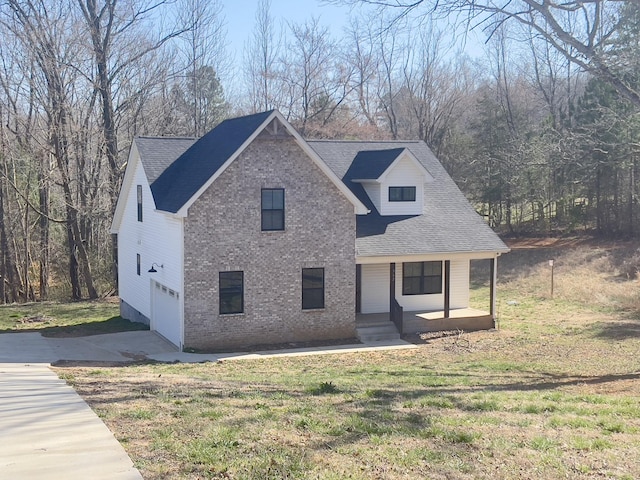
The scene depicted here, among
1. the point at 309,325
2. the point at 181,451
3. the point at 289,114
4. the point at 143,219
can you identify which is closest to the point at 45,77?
the point at 143,219

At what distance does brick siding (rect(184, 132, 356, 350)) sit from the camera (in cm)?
2088

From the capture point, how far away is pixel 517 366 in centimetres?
1823

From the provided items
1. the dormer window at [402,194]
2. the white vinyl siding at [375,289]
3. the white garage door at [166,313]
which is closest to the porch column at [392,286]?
the white vinyl siding at [375,289]

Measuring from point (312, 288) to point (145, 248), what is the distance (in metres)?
6.24

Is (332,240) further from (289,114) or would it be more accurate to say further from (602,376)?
(289,114)

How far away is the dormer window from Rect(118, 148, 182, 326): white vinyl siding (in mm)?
7962

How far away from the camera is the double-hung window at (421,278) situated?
25422 millimetres

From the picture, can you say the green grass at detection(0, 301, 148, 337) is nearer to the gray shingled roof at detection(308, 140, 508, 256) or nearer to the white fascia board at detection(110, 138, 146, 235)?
the white fascia board at detection(110, 138, 146, 235)

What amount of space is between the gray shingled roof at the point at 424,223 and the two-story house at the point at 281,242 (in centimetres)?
7

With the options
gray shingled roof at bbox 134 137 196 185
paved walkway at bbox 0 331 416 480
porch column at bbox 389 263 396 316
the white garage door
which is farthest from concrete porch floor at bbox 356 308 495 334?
paved walkway at bbox 0 331 416 480

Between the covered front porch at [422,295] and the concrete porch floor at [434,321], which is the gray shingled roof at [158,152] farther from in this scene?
the concrete porch floor at [434,321]

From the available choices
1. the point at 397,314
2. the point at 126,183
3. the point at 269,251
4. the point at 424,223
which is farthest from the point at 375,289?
the point at 126,183

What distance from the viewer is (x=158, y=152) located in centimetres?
2452

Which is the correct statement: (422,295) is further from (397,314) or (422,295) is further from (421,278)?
(397,314)
